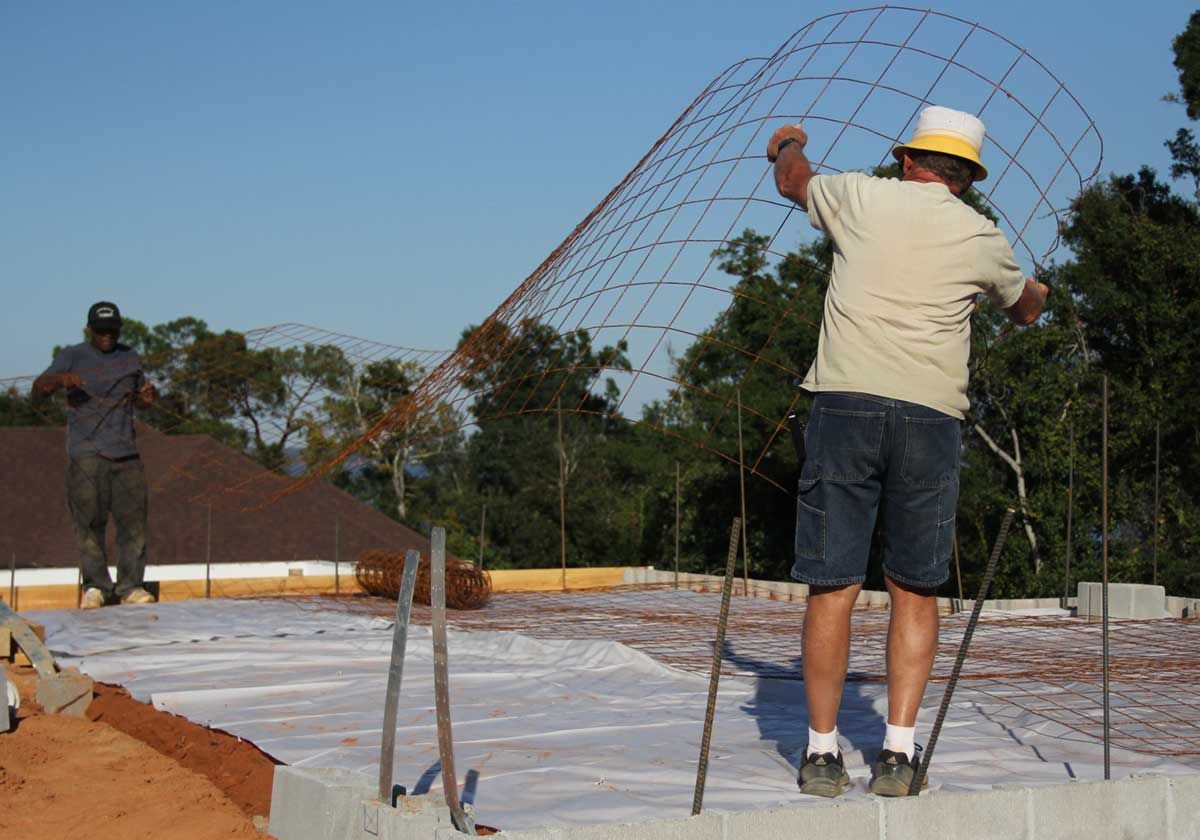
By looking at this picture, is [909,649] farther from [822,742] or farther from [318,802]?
[318,802]

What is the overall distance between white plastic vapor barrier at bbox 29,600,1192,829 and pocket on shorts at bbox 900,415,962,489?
594 mm

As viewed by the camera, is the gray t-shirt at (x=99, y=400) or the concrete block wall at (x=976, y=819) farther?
the gray t-shirt at (x=99, y=400)

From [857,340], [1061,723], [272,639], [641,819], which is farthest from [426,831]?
[272,639]

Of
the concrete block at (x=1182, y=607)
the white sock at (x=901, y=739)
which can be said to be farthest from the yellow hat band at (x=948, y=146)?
the concrete block at (x=1182, y=607)

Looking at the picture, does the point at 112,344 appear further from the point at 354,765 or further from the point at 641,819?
the point at 641,819

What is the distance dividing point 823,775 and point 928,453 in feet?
2.07

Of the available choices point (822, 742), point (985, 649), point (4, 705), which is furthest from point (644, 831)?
point (985, 649)

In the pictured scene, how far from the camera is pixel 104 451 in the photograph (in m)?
6.24

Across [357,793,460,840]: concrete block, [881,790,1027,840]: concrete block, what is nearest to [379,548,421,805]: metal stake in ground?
[357,793,460,840]: concrete block

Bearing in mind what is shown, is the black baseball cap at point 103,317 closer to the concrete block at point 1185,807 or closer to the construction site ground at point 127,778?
the construction site ground at point 127,778

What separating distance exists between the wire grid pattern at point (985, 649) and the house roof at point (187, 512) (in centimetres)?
648

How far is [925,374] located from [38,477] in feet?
43.6

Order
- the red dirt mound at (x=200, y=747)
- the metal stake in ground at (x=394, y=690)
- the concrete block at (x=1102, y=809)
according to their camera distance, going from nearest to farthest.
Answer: the metal stake in ground at (x=394, y=690), the concrete block at (x=1102, y=809), the red dirt mound at (x=200, y=747)

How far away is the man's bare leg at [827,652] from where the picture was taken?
2.41 meters
